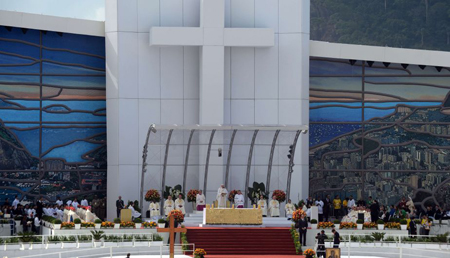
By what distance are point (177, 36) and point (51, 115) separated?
27.9 ft

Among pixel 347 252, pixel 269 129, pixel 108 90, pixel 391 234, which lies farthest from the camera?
pixel 108 90

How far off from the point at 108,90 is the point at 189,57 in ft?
15.1

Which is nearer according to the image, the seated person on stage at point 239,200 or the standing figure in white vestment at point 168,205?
the standing figure in white vestment at point 168,205

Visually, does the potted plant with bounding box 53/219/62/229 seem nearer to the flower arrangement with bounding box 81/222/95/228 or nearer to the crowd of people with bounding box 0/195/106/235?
the flower arrangement with bounding box 81/222/95/228

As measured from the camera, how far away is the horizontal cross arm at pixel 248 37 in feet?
174

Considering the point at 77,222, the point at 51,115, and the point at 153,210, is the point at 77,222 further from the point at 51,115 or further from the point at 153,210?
the point at 51,115

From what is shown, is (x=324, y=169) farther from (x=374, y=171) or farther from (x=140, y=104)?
(x=140, y=104)

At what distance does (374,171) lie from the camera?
58.4 meters

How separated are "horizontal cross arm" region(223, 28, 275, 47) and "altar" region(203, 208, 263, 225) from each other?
1073 cm

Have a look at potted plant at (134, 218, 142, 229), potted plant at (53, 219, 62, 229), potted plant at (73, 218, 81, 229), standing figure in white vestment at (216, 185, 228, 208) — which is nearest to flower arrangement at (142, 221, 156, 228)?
potted plant at (134, 218, 142, 229)

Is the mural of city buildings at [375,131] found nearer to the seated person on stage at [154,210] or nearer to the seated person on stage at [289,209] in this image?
the seated person on stage at [289,209]

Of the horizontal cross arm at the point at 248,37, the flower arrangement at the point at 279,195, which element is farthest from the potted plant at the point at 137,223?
the horizontal cross arm at the point at 248,37

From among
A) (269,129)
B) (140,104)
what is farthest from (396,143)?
(140,104)

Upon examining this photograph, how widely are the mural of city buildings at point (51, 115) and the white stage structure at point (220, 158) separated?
514 cm
